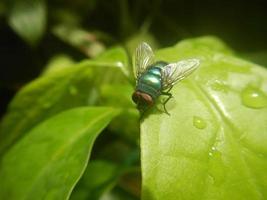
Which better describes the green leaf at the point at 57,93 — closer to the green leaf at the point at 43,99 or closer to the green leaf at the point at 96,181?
the green leaf at the point at 43,99

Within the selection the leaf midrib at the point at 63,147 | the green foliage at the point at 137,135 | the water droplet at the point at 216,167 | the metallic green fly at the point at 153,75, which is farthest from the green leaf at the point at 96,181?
the water droplet at the point at 216,167

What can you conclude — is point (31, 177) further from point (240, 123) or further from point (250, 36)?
point (250, 36)

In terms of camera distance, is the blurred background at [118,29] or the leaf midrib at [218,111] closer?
the leaf midrib at [218,111]

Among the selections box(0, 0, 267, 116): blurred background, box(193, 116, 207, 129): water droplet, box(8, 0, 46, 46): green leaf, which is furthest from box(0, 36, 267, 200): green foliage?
box(0, 0, 267, 116): blurred background

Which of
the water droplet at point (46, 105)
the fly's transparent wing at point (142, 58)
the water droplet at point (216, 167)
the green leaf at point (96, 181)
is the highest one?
the fly's transparent wing at point (142, 58)

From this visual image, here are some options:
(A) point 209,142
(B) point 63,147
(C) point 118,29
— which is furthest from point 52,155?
(C) point 118,29

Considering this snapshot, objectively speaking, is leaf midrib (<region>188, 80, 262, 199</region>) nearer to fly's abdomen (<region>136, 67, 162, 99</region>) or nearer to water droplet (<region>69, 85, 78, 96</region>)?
fly's abdomen (<region>136, 67, 162, 99</region>)

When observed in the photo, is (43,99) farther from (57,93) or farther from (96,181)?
(96,181)

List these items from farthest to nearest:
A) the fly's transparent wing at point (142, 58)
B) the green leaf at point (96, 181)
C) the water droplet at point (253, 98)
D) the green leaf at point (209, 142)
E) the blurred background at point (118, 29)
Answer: the blurred background at point (118, 29) → the green leaf at point (96, 181) → the fly's transparent wing at point (142, 58) → the water droplet at point (253, 98) → the green leaf at point (209, 142)
